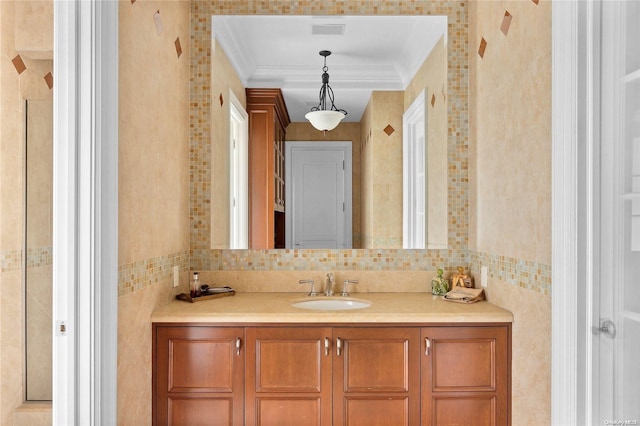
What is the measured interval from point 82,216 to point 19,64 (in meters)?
0.51

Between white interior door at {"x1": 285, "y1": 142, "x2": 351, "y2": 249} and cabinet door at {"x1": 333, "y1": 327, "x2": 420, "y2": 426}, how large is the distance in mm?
698

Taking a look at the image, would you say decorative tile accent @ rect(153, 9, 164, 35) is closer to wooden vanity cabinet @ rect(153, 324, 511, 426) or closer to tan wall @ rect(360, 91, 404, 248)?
tan wall @ rect(360, 91, 404, 248)

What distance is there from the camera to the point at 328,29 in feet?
8.82

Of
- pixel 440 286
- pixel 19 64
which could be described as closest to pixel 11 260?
pixel 19 64

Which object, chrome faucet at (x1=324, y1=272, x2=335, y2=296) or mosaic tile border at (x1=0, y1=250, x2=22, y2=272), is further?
chrome faucet at (x1=324, y1=272, x2=335, y2=296)

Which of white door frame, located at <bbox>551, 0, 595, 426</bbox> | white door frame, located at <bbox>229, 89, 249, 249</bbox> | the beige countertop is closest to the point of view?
white door frame, located at <bbox>551, 0, 595, 426</bbox>

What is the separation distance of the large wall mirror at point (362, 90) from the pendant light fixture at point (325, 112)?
29 mm

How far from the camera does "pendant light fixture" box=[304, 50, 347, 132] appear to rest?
2.68 metres

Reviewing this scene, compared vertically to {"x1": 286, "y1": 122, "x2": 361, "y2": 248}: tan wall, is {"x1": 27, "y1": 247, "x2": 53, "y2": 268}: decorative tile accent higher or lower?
lower

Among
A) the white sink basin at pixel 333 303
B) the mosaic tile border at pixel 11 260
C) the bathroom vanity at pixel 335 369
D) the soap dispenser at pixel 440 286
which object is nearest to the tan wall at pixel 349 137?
the white sink basin at pixel 333 303

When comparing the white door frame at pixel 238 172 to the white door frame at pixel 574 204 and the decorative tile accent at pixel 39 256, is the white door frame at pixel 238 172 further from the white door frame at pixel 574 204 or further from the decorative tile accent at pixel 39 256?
the white door frame at pixel 574 204

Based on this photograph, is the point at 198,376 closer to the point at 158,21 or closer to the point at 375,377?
the point at 375,377

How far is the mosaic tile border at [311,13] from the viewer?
269cm

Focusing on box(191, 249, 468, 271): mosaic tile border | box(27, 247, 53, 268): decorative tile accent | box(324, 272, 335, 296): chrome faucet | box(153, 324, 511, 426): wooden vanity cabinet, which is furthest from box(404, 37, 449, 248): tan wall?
box(27, 247, 53, 268): decorative tile accent
